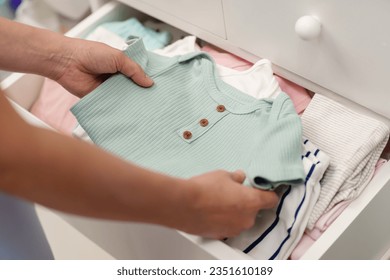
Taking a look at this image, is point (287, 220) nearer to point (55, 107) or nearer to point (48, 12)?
point (55, 107)

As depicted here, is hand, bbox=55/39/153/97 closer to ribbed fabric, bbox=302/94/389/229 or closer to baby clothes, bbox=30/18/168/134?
baby clothes, bbox=30/18/168/134

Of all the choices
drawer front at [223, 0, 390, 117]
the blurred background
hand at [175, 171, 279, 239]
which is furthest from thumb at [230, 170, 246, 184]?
the blurred background

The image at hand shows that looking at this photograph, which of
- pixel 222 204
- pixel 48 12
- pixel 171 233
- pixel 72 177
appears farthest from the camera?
pixel 48 12

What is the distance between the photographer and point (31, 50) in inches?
31.0

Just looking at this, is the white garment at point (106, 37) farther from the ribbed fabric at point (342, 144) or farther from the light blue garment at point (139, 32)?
the ribbed fabric at point (342, 144)

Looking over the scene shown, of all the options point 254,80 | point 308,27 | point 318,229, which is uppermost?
A: point 308,27

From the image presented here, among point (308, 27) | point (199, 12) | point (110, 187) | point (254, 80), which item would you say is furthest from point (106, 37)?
point (110, 187)

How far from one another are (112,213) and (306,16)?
37cm

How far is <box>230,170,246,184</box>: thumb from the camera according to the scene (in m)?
0.65

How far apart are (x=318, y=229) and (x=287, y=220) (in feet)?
0.17

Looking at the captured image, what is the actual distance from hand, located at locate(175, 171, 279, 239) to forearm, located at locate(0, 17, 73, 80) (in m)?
0.32

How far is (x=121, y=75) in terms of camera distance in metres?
0.78

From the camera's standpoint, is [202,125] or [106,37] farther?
[106,37]
